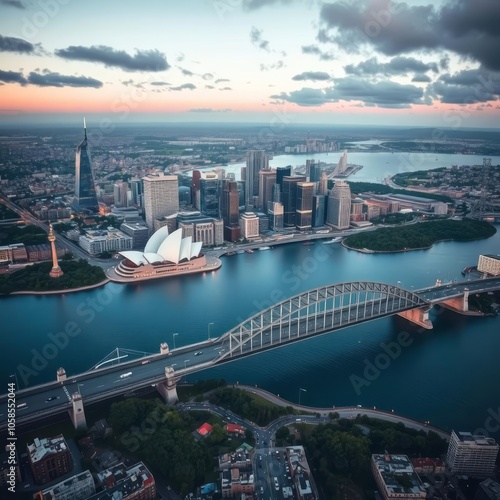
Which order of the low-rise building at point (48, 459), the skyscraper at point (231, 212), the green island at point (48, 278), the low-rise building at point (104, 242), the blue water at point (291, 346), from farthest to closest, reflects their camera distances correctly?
1. the skyscraper at point (231, 212)
2. the low-rise building at point (104, 242)
3. the green island at point (48, 278)
4. the blue water at point (291, 346)
5. the low-rise building at point (48, 459)

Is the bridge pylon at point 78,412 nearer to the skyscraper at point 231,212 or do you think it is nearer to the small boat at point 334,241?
the skyscraper at point 231,212

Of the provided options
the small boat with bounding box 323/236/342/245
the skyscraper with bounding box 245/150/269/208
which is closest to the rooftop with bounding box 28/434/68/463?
the small boat with bounding box 323/236/342/245

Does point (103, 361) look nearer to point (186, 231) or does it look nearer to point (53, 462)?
point (53, 462)

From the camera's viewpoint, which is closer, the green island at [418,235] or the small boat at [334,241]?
the green island at [418,235]

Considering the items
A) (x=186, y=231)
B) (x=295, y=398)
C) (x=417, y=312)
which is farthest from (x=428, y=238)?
(x=295, y=398)

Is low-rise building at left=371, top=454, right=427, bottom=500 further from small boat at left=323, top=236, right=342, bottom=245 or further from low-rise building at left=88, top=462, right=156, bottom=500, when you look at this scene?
small boat at left=323, top=236, right=342, bottom=245

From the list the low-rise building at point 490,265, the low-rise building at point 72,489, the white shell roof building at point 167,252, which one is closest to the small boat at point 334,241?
the low-rise building at point 490,265
